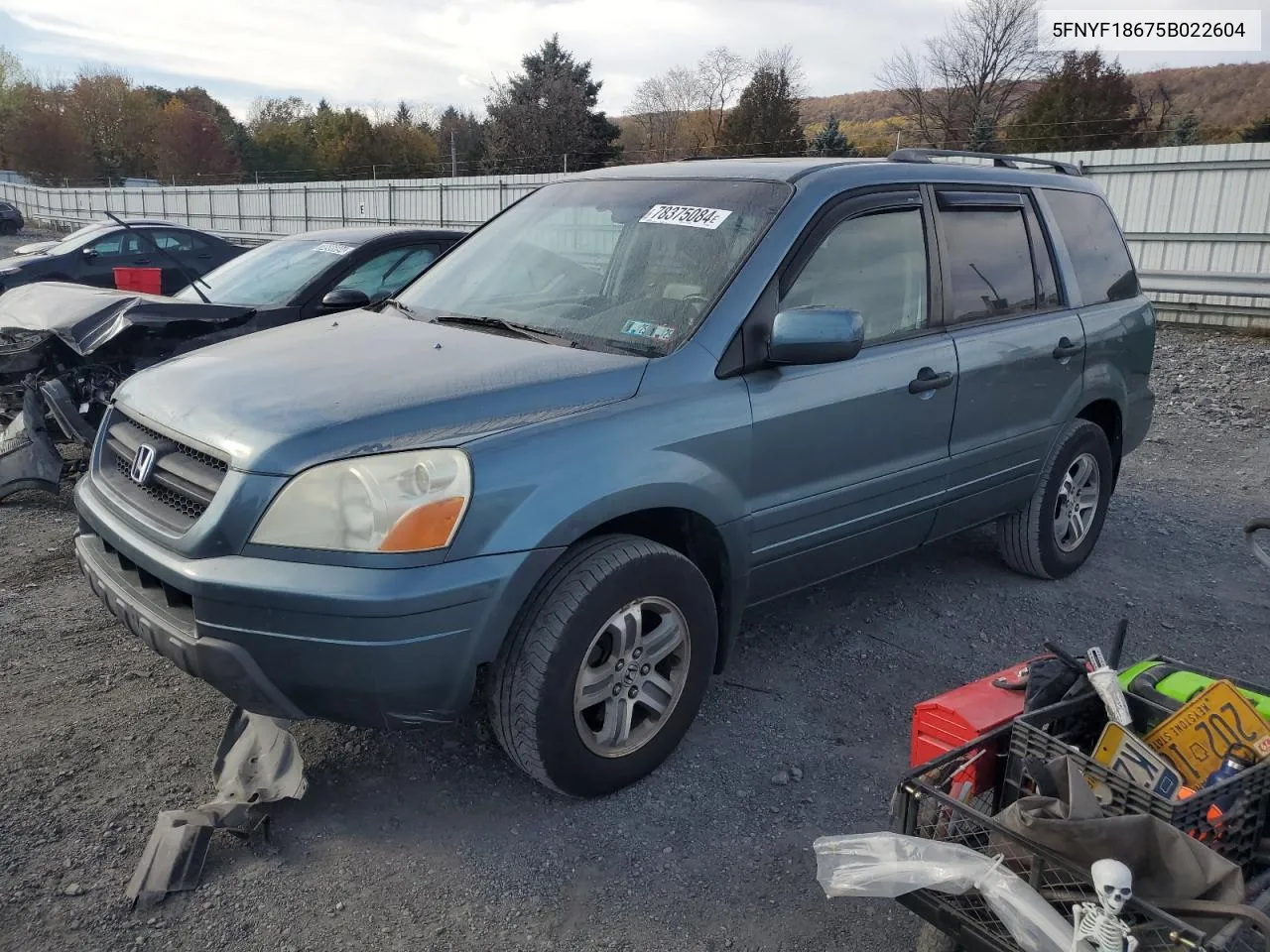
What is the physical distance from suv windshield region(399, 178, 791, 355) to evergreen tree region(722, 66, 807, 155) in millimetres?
33783

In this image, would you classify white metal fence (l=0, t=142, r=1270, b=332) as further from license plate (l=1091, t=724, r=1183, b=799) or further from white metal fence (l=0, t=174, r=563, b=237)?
white metal fence (l=0, t=174, r=563, b=237)

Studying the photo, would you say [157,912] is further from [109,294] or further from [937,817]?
[109,294]

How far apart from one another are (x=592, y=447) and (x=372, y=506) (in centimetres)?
62

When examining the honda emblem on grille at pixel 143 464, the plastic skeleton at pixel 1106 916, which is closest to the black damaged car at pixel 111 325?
the honda emblem on grille at pixel 143 464

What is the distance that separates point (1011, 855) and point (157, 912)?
79.7 inches

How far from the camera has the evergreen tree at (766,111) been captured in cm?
3650

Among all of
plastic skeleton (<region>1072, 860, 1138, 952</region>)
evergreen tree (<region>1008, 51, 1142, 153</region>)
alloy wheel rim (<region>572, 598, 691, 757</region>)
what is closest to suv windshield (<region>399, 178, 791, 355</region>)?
alloy wheel rim (<region>572, 598, 691, 757</region>)

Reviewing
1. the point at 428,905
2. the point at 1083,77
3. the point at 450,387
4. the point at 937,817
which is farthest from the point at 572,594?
the point at 1083,77

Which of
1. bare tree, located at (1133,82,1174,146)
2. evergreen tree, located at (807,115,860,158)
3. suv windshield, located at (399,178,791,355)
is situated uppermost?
bare tree, located at (1133,82,1174,146)

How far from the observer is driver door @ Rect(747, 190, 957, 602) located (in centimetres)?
330

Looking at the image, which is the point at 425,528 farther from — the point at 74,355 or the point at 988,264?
the point at 74,355

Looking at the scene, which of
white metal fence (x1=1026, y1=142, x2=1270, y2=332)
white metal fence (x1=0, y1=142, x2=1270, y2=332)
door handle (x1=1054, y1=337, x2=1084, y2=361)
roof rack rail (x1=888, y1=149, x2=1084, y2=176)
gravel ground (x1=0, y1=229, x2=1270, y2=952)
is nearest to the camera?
gravel ground (x1=0, y1=229, x2=1270, y2=952)

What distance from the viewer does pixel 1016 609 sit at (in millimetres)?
4570

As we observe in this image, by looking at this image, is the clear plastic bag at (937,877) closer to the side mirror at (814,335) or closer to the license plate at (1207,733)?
the license plate at (1207,733)
